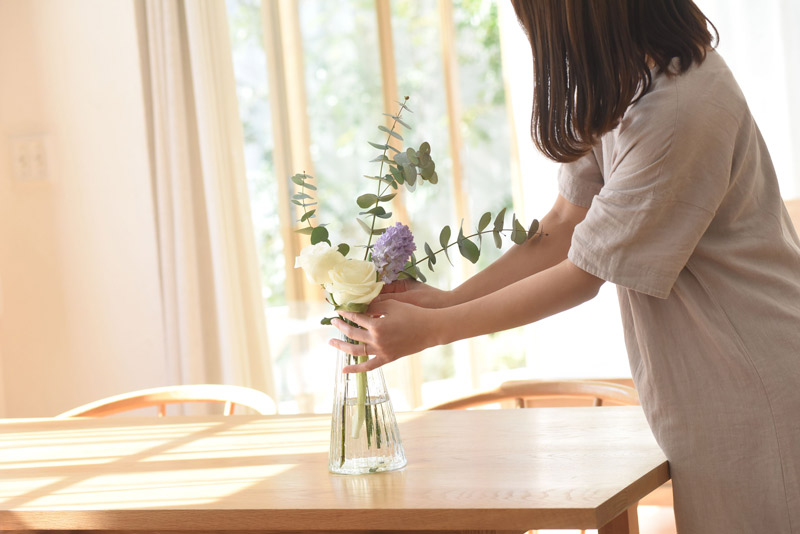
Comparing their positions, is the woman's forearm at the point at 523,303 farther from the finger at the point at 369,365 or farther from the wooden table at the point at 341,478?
the wooden table at the point at 341,478

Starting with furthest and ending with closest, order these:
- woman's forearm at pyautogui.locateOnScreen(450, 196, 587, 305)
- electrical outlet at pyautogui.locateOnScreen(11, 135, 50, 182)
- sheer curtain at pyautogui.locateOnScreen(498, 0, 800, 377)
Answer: electrical outlet at pyautogui.locateOnScreen(11, 135, 50, 182) → sheer curtain at pyautogui.locateOnScreen(498, 0, 800, 377) → woman's forearm at pyautogui.locateOnScreen(450, 196, 587, 305)

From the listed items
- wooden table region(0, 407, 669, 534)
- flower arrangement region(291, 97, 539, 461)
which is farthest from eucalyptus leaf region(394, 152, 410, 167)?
wooden table region(0, 407, 669, 534)

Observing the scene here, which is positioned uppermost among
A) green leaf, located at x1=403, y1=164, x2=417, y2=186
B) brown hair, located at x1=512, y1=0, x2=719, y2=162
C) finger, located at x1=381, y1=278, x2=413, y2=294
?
brown hair, located at x1=512, y1=0, x2=719, y2=162

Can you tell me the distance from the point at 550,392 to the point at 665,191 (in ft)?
2.89

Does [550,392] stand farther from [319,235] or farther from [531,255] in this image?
[319,235]

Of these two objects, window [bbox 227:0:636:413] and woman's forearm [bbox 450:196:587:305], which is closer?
woman's forearm [bbox 450:196:587:305]

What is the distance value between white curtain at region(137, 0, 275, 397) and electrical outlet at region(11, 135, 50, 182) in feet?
1.32

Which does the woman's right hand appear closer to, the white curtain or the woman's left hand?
the woman's left hand

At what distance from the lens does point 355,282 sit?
1.21 m

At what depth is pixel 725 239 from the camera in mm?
1138

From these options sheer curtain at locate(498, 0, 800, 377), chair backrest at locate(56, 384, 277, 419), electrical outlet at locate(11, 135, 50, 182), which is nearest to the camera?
chair backrest at locate(56, 384, 277, 419)

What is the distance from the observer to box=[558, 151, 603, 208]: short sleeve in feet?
4.59

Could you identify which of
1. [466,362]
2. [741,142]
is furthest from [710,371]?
[466,362]

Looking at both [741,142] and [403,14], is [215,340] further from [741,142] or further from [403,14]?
[741,142]
